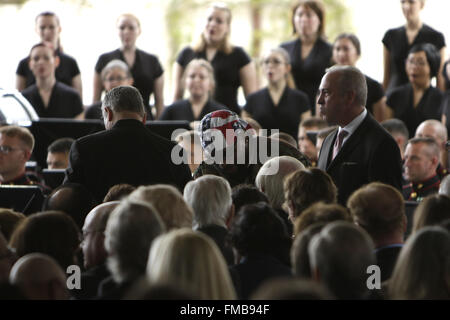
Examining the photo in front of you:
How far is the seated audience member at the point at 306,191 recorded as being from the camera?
376 cm

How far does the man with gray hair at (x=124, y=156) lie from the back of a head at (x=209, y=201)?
951mm

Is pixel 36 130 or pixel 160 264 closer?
pixel 160 264

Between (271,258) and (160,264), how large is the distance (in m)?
0.80

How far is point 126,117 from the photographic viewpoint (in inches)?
184

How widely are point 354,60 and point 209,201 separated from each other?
4671 millimetres

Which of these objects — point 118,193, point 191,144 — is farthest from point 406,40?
point 118,193

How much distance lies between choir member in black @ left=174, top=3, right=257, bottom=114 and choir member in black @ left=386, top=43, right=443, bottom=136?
4.74 feet

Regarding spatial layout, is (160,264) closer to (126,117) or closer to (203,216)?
(203,216)

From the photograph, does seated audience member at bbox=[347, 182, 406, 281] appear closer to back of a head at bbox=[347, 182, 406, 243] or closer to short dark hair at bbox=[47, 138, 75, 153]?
back of a head at bbox=[347, 182, 406, 243]

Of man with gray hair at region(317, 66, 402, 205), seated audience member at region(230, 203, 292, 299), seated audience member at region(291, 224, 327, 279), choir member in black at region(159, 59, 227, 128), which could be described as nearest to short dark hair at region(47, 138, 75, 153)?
choir member in black at region(159, 59, 227, 128)

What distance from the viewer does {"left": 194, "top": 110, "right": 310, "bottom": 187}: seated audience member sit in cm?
472

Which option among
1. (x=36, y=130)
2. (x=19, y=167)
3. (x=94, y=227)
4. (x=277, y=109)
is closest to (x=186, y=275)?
(x=94, y=227)

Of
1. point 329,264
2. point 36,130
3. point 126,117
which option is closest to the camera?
point 329,264

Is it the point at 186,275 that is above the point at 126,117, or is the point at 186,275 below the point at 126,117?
below
